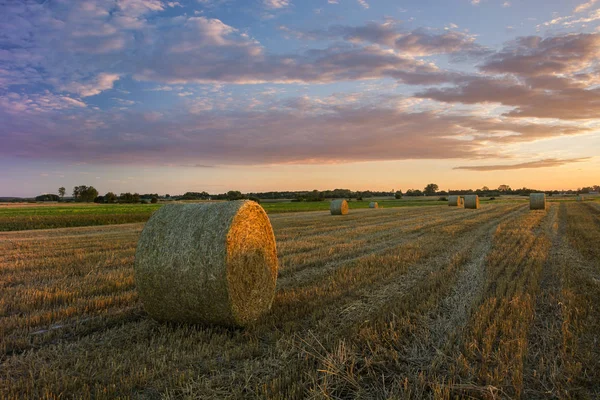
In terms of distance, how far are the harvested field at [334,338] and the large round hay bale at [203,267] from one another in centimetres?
26

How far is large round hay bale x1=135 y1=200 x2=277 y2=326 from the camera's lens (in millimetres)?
5898

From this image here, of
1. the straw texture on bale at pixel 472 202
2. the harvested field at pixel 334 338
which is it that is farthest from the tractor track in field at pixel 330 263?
the straw texture on bale at pixel 472 202

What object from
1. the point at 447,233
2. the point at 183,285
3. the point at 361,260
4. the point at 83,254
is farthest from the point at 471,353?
the point at 447,233

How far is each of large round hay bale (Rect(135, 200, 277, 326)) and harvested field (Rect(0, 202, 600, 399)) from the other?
257 mm

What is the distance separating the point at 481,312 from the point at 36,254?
12542 millimetres

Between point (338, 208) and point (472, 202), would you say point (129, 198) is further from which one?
point (472, 202)

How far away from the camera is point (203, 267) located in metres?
5.97

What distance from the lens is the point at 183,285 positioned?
235 inches

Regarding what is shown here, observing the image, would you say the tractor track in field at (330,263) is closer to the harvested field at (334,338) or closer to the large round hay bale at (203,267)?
the harvested field at (334,338)

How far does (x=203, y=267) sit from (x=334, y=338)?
7.08 feet

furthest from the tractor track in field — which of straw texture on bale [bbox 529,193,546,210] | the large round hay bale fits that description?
straw texture on bale [bbox 529,193,546,210]

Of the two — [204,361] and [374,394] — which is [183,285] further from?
[374,394]

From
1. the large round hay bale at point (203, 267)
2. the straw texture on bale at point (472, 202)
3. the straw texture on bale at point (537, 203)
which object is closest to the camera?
the large round hay bale at point (203, 267)

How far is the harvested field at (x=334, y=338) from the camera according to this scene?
4102mm
